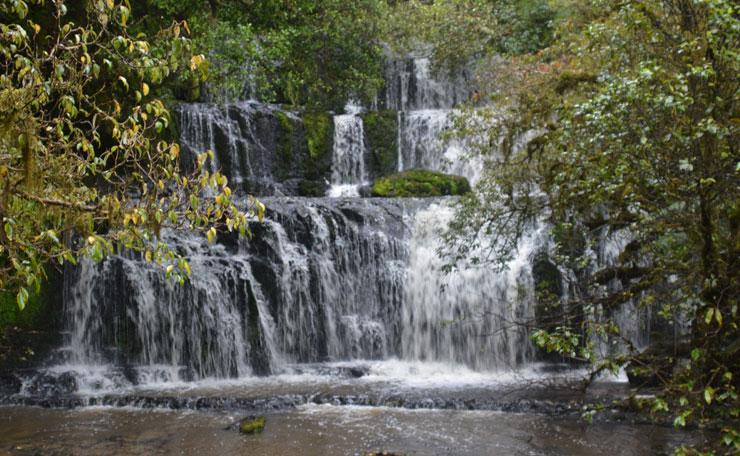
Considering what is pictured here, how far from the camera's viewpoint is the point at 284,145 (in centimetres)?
1964

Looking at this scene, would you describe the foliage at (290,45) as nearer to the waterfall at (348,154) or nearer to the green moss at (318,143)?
the green moss at (318,143)

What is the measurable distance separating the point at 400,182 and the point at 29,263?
1342 centimetres

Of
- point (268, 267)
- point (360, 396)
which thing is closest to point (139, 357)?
point (268, 267)

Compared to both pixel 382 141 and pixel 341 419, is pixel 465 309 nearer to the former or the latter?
pixel 341 419

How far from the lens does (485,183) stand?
33.7ft

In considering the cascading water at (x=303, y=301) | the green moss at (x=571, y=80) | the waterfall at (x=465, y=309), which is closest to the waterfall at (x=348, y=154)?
the cascading water at (x=303, y=301)

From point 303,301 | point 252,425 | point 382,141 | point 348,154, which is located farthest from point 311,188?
point 252,425

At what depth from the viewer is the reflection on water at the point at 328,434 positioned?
827 centimetres

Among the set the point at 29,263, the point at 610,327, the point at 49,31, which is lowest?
the point at 610,327

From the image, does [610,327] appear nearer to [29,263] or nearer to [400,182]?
[29,263]

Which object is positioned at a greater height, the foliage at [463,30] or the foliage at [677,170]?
the foliage at [463,30]

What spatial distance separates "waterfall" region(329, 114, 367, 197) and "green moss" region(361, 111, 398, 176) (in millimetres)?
229

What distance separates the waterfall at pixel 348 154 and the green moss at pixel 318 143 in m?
0.18

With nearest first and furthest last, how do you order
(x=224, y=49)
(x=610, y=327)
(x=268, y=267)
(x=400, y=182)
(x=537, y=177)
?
1. (x=610, y=327)
2. (x=537, y=177)
3. (x=224, y=49)
4. (x=268, y=267)
5. (x=400, y=182)
